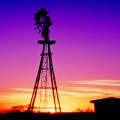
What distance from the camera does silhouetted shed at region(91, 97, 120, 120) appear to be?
76.5 feet

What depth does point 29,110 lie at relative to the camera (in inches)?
1235

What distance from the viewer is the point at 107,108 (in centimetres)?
2369

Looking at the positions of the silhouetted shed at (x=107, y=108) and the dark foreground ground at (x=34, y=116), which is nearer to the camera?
the silhouetted shed at (x=107, y=108)

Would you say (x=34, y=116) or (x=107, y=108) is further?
(x=34, y=116)

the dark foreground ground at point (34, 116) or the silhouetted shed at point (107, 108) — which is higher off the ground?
the silhouetted shed at point (107, 108)

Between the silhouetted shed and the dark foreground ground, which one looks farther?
the dark foreground ground

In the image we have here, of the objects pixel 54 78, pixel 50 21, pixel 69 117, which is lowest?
pixel 69 117

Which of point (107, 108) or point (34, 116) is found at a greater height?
point (107, 108)

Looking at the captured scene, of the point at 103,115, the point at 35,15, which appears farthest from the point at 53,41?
the point at 103,115

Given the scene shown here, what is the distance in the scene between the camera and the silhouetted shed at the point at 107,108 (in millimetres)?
23328

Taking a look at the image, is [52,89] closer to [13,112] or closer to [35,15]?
[13,112]

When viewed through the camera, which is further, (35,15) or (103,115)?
(35,15)

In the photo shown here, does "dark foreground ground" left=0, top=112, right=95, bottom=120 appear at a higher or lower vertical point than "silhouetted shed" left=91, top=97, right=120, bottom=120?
lower

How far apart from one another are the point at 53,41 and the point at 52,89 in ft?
20.3
